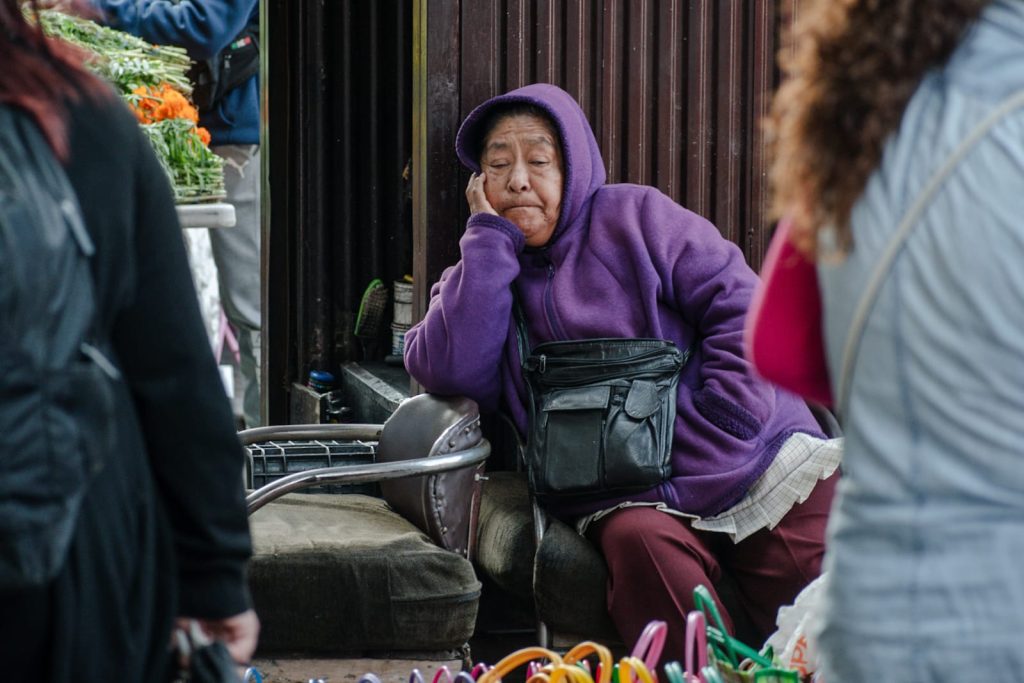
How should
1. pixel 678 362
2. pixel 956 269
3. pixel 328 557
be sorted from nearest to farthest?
pixel 956 269, pixel 328 557, pixel 678 362

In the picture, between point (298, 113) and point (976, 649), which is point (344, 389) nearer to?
point (298, 113)

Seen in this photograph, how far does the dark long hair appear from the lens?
1.46 m

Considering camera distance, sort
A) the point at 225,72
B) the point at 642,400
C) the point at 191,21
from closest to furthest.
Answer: the point at 642,400
the point at 191,21
the point at 225,72

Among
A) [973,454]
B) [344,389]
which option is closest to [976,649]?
[973,454]

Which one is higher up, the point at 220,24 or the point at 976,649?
the point at 220,24

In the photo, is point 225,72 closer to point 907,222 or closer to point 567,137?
point 567,137

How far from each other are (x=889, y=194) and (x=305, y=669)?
234 cm

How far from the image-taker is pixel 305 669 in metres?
3.34

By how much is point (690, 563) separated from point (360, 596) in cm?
72

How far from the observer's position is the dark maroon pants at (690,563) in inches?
133

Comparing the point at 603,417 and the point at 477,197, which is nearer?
the point at 603,417

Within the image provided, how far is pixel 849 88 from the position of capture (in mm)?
1335

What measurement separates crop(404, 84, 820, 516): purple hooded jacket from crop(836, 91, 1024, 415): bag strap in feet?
7.27

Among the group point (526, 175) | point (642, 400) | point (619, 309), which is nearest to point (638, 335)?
point (619, 309)
